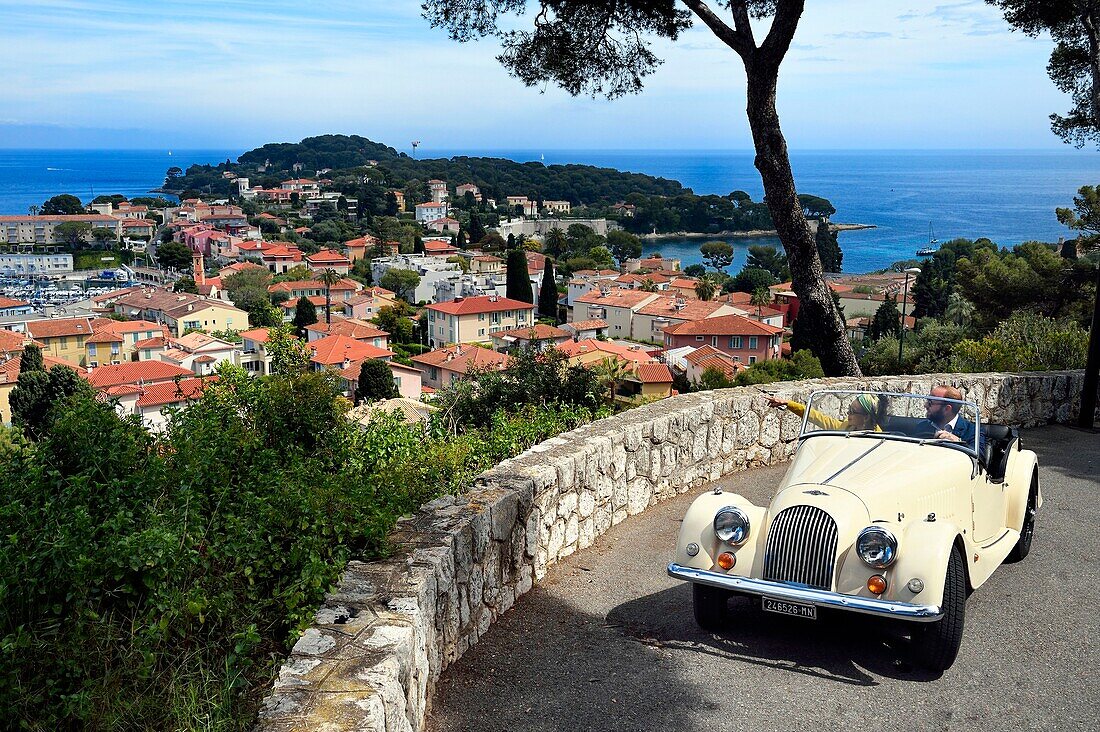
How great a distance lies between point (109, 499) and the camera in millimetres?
3668

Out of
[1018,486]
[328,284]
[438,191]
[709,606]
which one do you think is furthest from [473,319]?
[438,191]

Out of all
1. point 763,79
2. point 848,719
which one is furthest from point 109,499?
point 763,79

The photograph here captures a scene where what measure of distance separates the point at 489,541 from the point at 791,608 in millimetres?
1491

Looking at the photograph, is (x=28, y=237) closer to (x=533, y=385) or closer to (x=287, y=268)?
(x=287, y=268)

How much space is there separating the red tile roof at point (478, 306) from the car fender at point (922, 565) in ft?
206

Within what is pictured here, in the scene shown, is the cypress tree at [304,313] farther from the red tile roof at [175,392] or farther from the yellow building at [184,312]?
the red tile roof at [175,392]

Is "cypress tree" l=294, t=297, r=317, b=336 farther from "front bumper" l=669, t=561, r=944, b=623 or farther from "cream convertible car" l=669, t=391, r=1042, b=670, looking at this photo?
"front bumper" l=669, t=561, r=944, b=623

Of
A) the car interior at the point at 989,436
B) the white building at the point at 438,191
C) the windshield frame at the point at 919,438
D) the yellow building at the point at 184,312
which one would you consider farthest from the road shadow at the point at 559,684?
the white building at the point at 438,191

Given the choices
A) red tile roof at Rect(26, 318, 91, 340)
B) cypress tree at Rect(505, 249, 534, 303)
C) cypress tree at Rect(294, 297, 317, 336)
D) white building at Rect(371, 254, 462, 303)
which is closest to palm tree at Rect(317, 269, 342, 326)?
cypress tree at Rect(294, 297, 317, 336)

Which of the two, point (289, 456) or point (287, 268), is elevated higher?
point (289, 456)

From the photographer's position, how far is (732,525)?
4406mm

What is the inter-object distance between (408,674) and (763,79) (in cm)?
715

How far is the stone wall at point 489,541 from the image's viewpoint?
2.94 meters

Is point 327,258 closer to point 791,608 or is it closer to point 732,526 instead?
point 732,526
